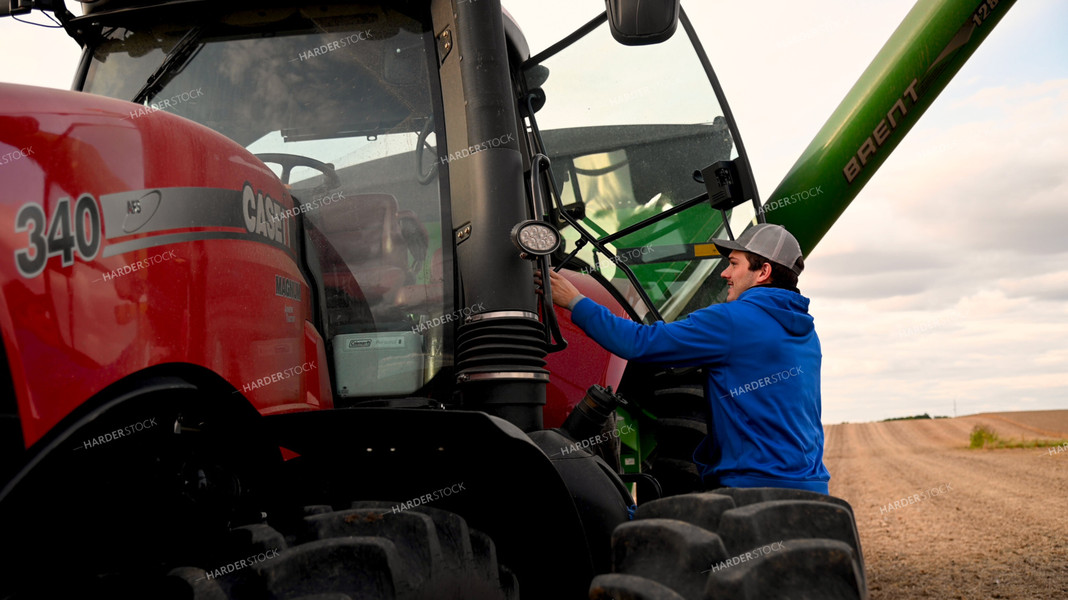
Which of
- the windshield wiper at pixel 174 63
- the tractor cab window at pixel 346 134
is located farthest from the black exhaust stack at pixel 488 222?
the windshield wiper at pixel 174 63

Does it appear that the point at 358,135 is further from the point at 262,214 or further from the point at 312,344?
the point at 312,344

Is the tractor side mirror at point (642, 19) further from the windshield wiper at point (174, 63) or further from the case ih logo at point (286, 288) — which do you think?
the windshield wiper at point (174, 63)

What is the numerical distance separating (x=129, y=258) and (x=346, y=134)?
1.00m

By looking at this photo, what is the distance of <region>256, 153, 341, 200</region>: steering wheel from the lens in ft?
8.38

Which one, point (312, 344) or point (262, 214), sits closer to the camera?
point (262, 214)

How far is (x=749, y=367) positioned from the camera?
9.13 ft

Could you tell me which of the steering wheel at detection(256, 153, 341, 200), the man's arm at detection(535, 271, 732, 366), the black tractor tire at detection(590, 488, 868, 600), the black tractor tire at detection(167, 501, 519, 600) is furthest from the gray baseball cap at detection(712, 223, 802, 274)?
the black tractor tire at detection(167, 501, 519, 600)

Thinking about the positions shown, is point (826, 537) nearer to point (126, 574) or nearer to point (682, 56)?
point (126, 574)

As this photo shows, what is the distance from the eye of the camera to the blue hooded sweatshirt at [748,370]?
107 inches

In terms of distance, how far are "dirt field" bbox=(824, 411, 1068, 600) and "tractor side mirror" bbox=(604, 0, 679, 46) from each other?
4.67 meters

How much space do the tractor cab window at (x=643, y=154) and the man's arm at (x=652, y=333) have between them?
83 centimetres

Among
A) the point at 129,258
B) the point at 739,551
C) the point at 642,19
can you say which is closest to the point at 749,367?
the point at 739,551

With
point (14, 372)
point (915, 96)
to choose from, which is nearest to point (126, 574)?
point (14, 372)

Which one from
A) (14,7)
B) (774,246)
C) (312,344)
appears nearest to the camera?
(312,344)
